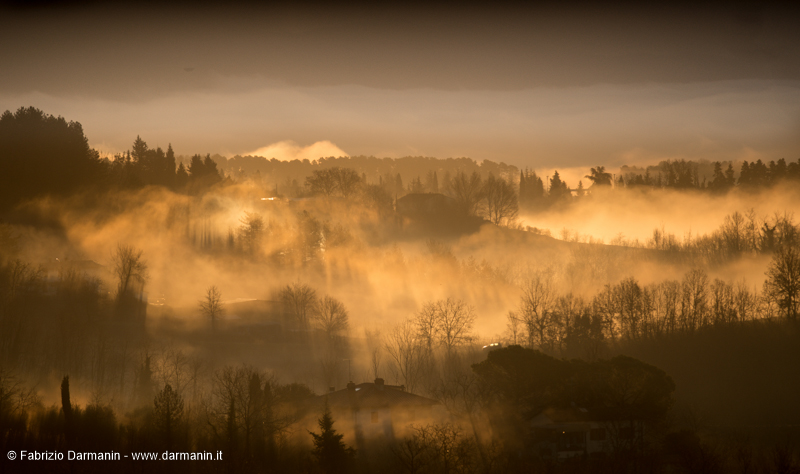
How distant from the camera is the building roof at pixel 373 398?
52.7 metres

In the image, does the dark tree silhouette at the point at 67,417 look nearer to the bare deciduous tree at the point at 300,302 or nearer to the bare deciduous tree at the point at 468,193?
the bare deciduous tree at the point at 300,302

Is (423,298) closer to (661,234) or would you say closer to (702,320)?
(702,320)

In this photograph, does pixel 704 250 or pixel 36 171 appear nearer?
pixel 36 171

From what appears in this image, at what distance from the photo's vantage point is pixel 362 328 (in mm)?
92000

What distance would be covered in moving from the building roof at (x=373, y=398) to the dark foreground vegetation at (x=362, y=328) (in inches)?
12.7

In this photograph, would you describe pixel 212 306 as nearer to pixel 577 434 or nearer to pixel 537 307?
pixel 537 307

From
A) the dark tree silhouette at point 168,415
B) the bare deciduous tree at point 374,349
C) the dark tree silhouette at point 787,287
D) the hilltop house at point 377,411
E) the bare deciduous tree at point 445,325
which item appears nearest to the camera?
the dark tree silhouette at point 168,415

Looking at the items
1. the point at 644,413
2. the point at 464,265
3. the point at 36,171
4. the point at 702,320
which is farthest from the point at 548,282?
the point at 36,171

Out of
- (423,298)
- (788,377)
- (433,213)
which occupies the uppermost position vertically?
(433,213)

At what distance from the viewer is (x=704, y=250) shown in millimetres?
123750

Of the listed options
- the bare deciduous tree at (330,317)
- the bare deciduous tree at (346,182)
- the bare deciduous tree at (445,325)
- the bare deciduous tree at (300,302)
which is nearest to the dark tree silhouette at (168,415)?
the bare deciduous tree at (330,317)

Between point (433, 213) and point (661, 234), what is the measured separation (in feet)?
154

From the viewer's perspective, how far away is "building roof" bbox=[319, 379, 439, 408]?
52.7m

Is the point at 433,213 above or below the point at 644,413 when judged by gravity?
above
